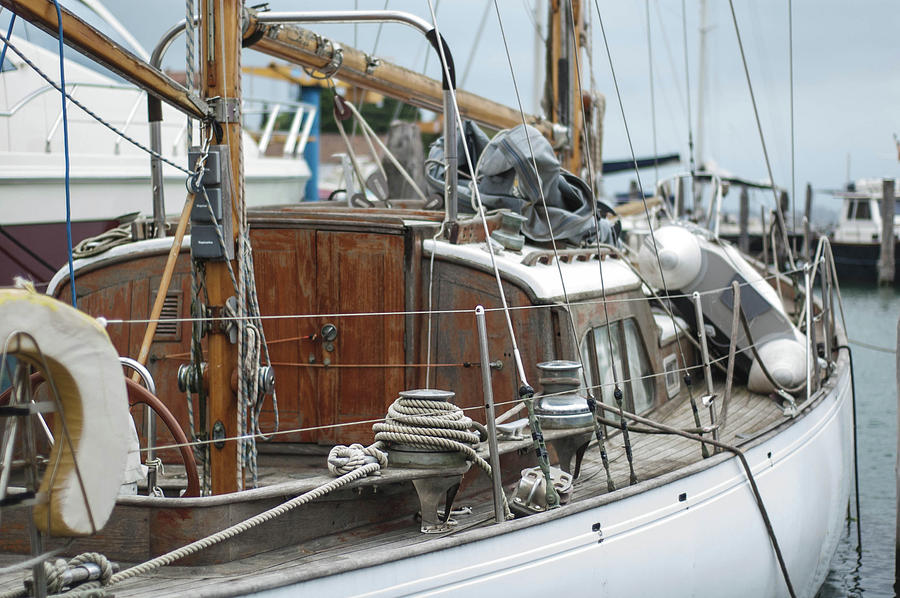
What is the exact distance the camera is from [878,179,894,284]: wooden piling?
105ft

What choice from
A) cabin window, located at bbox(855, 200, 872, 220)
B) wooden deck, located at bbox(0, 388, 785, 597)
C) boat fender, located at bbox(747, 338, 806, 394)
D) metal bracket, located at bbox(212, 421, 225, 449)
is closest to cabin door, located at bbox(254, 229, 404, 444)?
wooden deck, located at bbox(0, 388, 785, 597)

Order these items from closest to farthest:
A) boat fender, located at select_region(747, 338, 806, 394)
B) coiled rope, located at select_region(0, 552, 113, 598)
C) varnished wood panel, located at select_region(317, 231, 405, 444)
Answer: coiled rope, located at select_region(0, 552, 113, 598) → varnished wood panel, located at select_region(317, 231, 405, 444) → boat fender, located at select_region(747, 338, 806, 394)

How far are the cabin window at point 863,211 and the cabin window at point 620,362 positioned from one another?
33.9 m

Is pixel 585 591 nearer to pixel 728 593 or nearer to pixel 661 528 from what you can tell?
pixel 661 528

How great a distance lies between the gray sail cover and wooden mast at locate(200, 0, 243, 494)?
1.97 metres

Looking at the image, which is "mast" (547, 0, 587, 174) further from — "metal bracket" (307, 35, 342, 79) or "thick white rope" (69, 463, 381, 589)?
"thick white rope" (69, 463, 381, 589)

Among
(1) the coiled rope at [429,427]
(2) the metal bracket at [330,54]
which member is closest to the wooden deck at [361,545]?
(1) the coiled rope at [429,427]

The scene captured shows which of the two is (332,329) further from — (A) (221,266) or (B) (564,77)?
(B) (564,77)

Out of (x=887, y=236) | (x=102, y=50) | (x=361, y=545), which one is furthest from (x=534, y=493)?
(x=887, y=236)

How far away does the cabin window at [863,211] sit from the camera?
37.4m

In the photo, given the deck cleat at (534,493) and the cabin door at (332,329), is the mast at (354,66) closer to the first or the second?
the cabin door at (332,329)

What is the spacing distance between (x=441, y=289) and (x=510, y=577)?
195cm

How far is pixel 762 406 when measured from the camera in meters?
7.80

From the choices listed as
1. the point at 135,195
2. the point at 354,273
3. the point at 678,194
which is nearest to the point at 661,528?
the point at 354,273
